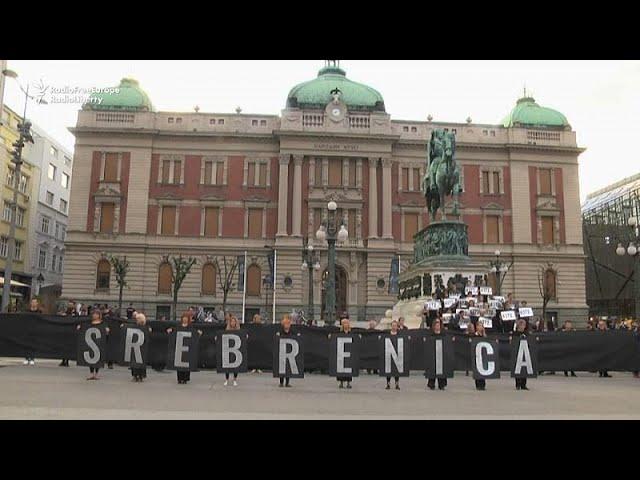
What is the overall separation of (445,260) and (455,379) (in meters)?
8.19

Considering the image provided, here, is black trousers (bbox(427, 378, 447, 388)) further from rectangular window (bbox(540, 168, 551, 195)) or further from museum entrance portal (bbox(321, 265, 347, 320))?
rectangular window (bbox(540, 168, 551, 195))

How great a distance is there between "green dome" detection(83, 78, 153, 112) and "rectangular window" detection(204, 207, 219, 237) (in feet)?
37.9

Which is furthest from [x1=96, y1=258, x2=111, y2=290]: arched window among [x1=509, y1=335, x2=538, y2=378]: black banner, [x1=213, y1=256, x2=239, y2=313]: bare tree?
[x1=509, y1=335, x2=538, y2=378]: black banner

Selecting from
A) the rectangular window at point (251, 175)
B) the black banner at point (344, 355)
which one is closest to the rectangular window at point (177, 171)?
the rectangular window at point (251, 175)

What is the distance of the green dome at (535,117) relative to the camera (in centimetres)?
5935

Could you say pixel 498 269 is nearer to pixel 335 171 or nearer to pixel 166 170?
pixel 335 171

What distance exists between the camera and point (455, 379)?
17422mm

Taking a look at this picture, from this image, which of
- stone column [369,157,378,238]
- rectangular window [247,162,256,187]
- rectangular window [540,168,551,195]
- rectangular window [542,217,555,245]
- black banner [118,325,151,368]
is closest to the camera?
black banner [118,325,151,368]

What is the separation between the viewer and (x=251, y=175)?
54.9m

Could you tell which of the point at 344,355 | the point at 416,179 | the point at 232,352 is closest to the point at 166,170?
the point at 416,179

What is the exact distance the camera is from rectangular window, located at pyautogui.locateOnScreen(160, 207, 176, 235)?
53.8 m
